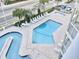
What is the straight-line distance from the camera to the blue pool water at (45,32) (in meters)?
22.5

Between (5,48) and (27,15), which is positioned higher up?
(27,15)

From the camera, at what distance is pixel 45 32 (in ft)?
83.8

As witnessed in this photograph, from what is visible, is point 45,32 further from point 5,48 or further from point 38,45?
point 5,48

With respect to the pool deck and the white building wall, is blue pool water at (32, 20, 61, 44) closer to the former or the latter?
the pool deck

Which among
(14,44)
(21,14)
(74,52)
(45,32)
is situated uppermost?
(74,52)

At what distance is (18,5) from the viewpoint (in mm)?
37656

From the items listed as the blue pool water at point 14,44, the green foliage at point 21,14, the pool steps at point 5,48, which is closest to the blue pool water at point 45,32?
the blue pool water at point 14,44

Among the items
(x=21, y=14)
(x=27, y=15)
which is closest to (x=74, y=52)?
(x=21, y=14)

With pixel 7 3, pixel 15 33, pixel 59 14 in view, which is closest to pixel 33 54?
pixel 15 33

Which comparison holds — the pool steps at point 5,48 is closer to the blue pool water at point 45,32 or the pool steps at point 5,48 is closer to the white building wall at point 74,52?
the blue pool water at point 45,32

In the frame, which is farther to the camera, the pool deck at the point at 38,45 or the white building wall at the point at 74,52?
the pool deck at the point at 38,45

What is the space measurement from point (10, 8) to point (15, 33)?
12.4m

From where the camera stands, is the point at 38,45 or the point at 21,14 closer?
the point at 38,45

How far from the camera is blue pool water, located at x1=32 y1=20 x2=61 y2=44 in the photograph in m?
22.5
